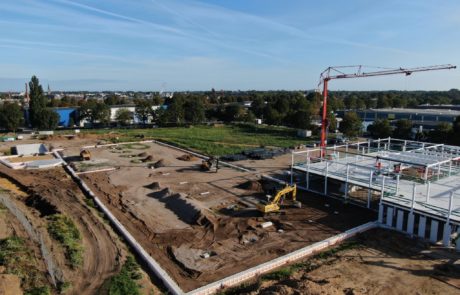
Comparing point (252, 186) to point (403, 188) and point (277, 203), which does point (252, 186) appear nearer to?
point (277, 203)

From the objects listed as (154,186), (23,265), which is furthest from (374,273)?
(154,186)

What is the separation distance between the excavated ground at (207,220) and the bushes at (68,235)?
8.62ft

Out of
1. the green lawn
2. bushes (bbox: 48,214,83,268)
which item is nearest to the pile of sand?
the green lawn

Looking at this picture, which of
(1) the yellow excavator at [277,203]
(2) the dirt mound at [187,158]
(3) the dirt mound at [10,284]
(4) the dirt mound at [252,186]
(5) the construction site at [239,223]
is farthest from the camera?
(2) the dirt mound at [187,158]

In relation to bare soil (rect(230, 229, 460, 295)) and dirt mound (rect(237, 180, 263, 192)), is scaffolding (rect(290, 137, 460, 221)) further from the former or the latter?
dirt mound (rect(237, 180, 263, 192))

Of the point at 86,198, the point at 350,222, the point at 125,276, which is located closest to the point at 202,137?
the point at 86,198

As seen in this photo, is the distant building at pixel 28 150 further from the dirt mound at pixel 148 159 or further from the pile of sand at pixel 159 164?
the pile of sand at pixel 159 164

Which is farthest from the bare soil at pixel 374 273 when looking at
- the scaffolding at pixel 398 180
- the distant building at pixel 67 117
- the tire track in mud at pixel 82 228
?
the distant building at pixel 67 117

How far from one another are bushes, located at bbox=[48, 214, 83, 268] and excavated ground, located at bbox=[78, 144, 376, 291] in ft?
8.62

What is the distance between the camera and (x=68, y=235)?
1598 centimetres

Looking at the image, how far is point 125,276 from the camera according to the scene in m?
12.7

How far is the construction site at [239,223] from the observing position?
1309 centimetres

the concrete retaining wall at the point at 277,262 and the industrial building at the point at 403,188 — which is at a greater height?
the industrial building at the point at 403,188

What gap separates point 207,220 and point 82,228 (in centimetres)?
635
